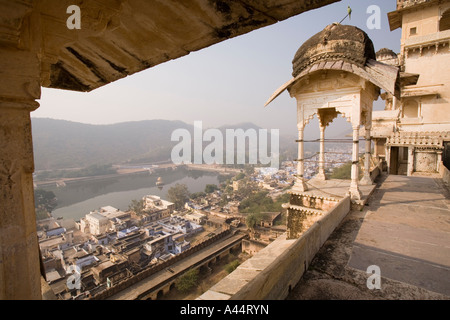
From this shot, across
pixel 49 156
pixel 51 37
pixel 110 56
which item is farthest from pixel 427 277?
pixel 49 156

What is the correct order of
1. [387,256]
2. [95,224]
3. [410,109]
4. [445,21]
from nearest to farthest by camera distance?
1. [387,256]
2. [445,21]
3. [410,109]
4. [95,224]

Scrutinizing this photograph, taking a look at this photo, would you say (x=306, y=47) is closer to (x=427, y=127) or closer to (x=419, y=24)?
(x=427, y=127)

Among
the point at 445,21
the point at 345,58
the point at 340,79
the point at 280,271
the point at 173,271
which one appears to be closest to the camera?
the point at 280,271

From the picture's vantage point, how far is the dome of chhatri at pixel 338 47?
5895 mm

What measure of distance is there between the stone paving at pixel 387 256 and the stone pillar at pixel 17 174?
7.66 feet

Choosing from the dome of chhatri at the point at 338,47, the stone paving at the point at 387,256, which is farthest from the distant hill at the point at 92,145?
the stone paving at the point at 387,256

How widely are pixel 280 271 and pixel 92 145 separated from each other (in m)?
156

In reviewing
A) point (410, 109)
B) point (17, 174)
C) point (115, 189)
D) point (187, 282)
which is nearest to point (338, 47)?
point (17, 174)

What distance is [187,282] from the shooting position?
20.8 m

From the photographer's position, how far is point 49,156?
10800 cm

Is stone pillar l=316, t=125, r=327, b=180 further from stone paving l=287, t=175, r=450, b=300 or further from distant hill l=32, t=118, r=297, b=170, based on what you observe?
distant hill l=32, t=118, r=297, b=170

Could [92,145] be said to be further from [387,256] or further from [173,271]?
[387,256]

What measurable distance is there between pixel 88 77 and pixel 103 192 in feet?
269

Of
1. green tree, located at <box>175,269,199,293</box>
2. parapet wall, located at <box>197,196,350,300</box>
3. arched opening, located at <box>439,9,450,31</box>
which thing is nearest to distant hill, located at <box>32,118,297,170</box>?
arched opening, located at <box>439,9,450,31</box>
